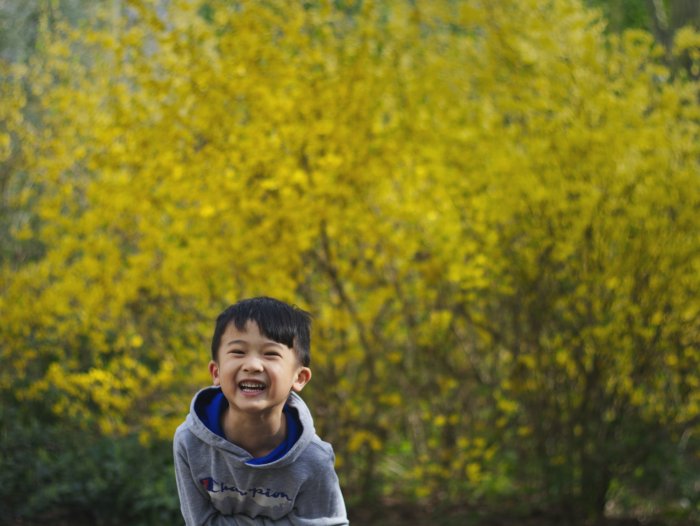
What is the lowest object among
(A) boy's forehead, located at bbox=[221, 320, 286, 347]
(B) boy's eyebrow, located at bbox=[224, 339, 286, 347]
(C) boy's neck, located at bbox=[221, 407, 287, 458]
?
(C) boy's neck, located at bbox=[221, 407, 287, 458]

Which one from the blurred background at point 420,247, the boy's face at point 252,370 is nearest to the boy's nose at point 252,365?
the boy's face at point 252,370

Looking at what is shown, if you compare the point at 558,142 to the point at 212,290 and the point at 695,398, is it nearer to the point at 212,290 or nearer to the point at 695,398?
the point at 695,398

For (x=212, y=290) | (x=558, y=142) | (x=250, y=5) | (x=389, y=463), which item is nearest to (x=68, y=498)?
(x=212, y=290)

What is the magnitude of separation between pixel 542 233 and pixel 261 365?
285 cm

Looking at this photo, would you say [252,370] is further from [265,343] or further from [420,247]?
[420,247]

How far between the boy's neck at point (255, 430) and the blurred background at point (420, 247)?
221cm

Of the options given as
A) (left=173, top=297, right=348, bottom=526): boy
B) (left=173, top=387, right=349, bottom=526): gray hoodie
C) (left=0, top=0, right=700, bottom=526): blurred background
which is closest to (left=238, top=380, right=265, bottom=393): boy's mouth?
(left=173, top=297, right=348, bottom=526): boy

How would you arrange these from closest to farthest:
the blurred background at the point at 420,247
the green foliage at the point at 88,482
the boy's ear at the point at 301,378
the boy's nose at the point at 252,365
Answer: the boy's nose at the point at 252,365
the boy's ear at the point at 301,378
the blurred background at the point at 420,247
the green foliage at the point at 88,482

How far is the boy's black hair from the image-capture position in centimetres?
204

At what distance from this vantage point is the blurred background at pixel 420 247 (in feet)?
14.8

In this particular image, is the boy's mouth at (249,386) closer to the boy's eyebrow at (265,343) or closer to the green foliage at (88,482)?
the boy's eyebrow at (265,343)

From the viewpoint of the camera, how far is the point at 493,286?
16.5ft

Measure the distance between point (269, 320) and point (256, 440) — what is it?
0.26 metres

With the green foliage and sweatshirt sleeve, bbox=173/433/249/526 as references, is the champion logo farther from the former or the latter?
the green foliage
